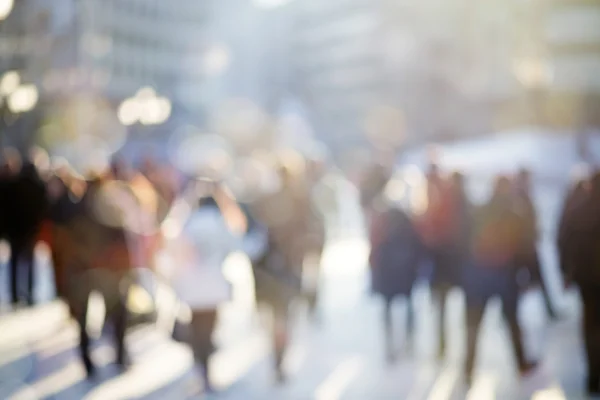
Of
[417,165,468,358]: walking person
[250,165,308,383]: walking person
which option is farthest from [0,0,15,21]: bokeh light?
[417,165,468,358]: walking person

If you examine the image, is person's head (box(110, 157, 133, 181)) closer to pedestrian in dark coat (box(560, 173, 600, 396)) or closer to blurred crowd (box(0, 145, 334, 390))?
blurred crowd (box(0, 145, 334, 390))

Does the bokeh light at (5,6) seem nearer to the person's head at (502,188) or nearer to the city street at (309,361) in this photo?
the city street at (309,361)

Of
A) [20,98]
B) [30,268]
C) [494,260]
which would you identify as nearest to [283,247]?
[494,260]

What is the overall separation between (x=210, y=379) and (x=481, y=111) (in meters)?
29.7

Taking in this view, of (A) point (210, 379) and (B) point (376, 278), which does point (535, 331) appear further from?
(A) point (210, 379)

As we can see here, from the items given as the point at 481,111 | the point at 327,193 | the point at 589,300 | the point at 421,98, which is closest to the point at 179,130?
the point at 421,98

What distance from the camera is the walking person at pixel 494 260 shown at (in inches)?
215

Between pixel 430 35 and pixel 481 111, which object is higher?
pixel 430 35

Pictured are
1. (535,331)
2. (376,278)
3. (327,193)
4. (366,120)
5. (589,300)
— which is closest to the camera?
(589,300)

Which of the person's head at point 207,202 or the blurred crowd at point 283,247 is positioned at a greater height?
the person's head at point 207,202

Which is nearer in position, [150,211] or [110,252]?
[110,252]

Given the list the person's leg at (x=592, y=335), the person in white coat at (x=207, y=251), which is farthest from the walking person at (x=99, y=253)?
the person's leg at (x=592, y=335)

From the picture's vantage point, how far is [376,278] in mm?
6258

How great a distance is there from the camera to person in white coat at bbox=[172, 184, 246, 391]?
5.24m
